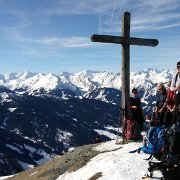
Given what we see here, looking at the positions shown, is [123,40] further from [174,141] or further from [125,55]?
[174,141]

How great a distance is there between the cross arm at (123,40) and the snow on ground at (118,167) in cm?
621

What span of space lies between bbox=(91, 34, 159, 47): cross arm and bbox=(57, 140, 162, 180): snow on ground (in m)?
6.21

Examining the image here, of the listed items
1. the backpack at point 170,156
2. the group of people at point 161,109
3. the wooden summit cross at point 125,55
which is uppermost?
the wooden summit cross at point 125,55

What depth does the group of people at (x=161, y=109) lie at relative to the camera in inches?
609

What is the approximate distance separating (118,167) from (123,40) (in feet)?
27.8

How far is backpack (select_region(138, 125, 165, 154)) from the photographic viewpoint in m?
14.4

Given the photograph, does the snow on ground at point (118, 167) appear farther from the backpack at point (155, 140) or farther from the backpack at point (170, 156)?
the backpack at point (155, 140)

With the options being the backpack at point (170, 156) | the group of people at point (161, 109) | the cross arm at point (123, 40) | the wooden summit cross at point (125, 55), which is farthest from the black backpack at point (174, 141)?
the cross arm at point (123, 40)

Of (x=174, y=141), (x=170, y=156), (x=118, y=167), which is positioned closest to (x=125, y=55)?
(x=118, y=167)

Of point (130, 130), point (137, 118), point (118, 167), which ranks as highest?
point (137, 118)

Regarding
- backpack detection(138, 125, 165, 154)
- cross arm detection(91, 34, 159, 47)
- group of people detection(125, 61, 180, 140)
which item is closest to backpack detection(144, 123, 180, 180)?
backpack detection(138, 125, 165, 154)

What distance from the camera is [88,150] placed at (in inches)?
936

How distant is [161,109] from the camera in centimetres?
1714

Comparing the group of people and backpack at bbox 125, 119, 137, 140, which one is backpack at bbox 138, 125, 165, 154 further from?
backpack at bbox 125, 119, 137, 140
